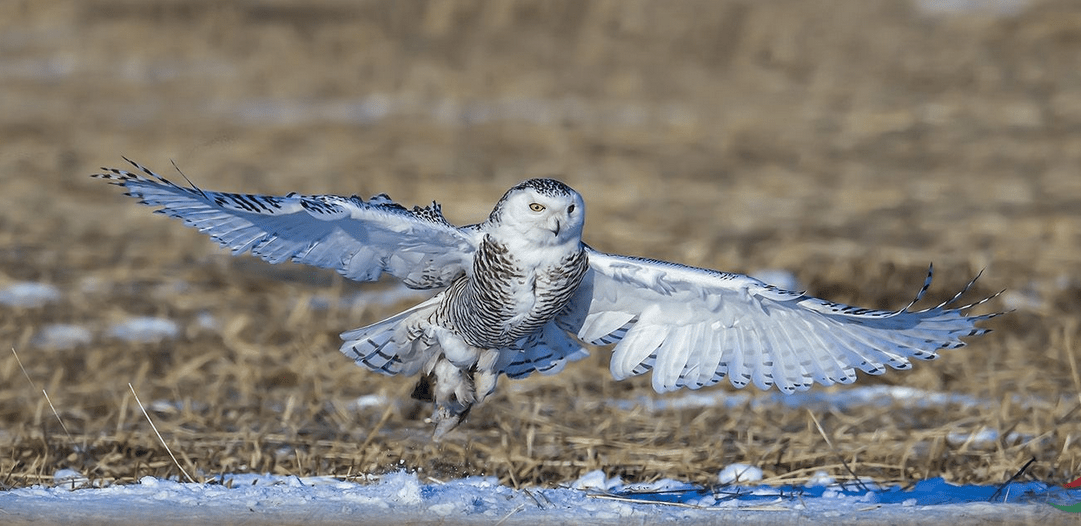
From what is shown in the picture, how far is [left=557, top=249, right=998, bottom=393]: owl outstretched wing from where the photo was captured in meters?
5.46

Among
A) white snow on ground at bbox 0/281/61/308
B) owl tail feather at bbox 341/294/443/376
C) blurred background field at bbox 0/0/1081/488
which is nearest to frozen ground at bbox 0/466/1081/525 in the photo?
blurred background field at bbox 0/0/1081/488

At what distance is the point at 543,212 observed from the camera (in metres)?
5.38

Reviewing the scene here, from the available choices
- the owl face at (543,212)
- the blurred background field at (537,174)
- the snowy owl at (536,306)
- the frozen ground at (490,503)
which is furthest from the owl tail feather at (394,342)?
the owl face at (543,212)

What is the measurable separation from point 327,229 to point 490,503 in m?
1.26

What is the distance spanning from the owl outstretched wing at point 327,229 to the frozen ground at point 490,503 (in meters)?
0.92

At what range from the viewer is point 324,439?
21.9ft

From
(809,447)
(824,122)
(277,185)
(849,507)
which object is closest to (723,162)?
(824,122)

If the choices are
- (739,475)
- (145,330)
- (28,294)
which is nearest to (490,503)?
(739,475)

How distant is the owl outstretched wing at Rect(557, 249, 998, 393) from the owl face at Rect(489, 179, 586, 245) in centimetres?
37

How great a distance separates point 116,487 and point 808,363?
2.80 meters

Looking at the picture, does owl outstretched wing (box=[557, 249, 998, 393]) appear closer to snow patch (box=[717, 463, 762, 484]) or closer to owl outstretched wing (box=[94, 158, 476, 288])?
snow patch (box=[717, 463, 762, 484])

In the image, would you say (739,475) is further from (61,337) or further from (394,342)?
(61,337)

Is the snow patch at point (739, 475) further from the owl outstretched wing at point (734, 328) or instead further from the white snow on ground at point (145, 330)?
the white snow on ground at point (145, 330)

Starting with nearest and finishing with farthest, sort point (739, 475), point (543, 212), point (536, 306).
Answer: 1. point (543, 212)
2. point (536, 306)
3. point (739, 475)
